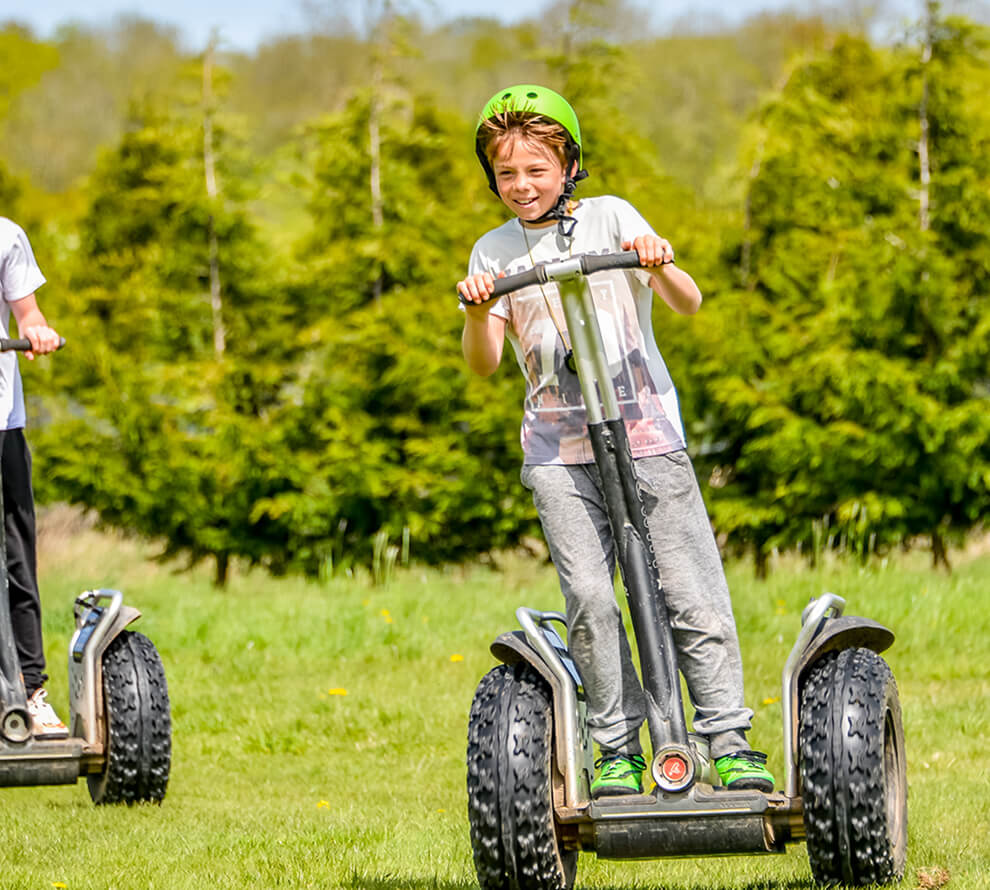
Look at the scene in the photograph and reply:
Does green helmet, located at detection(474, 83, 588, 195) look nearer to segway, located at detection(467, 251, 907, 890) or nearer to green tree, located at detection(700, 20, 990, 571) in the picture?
segway, located at detection(467, 251, 907, 890)

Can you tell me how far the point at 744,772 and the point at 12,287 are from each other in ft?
9.22

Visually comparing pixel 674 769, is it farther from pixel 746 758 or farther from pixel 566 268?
pixel 566 268

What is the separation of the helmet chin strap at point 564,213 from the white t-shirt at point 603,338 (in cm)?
3

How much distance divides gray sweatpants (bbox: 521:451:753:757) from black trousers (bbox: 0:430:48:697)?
204 centimetres

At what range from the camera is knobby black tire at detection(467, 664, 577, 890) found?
302 cm

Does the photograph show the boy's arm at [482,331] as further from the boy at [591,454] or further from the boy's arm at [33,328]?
the boy's arm at [33,328]

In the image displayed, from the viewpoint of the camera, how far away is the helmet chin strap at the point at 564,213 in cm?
319

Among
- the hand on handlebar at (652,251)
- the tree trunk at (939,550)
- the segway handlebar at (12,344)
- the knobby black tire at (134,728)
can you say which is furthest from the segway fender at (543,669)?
the tree trunk at (939,550)

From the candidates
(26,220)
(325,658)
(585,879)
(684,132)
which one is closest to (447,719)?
(325,658)

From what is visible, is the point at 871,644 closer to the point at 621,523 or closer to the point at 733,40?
the point at 621,523

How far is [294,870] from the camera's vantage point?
3645 mm

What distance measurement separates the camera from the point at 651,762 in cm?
302

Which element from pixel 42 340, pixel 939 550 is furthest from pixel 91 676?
pixel 939 550

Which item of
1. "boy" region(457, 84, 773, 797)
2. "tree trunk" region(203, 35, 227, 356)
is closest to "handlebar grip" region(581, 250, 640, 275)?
"boy" region(457, 84, 773, 797)
